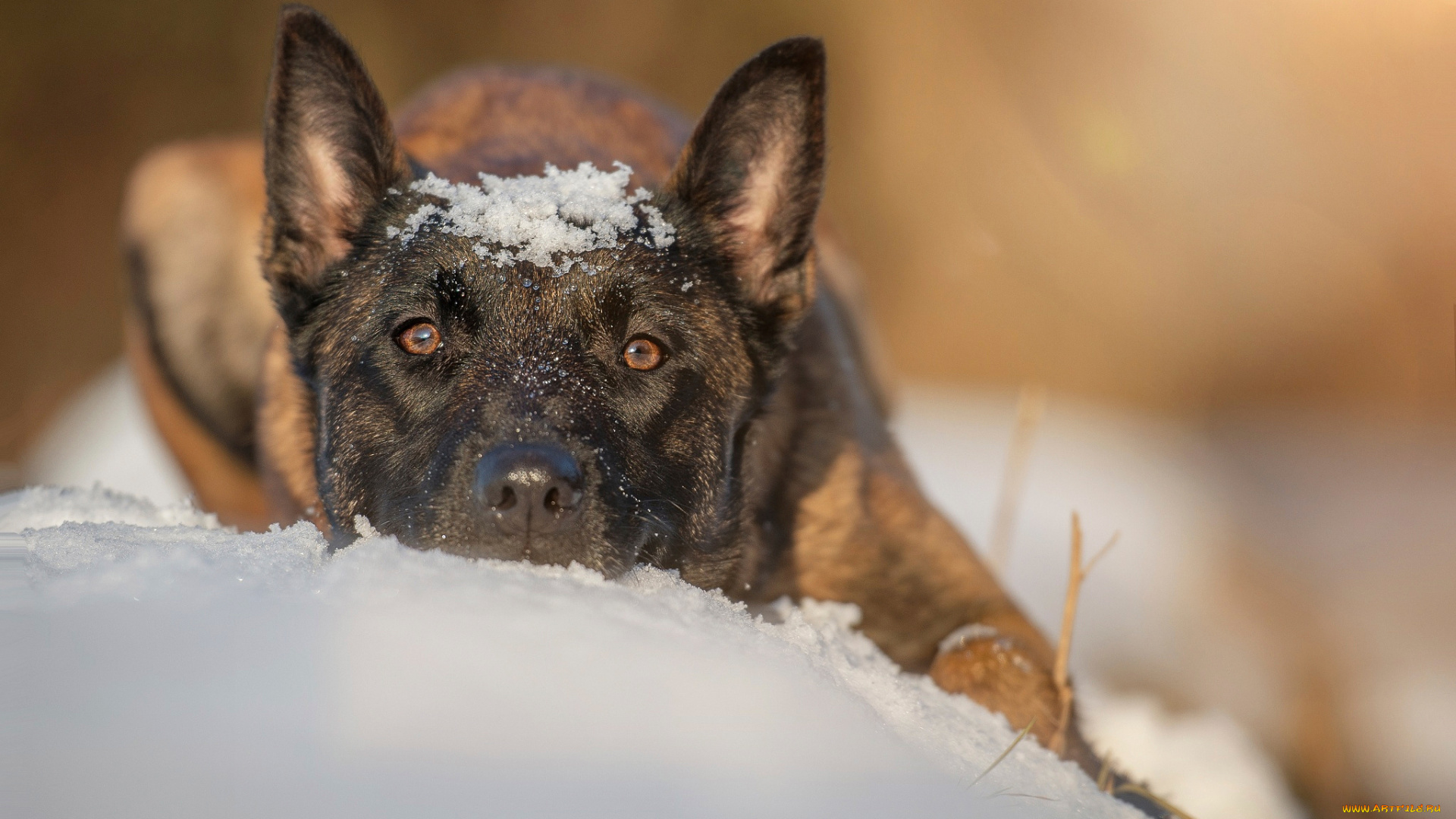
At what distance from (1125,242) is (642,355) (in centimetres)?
570

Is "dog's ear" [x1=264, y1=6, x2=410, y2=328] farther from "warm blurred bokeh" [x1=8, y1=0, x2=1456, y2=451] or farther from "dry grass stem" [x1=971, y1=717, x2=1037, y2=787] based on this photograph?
"warm blurred bokeh" [x1=8, y1=0, x2=1456, y2=451]

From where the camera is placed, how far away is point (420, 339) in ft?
8.09

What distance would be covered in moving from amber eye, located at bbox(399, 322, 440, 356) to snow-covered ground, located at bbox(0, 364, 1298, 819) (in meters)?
0.58

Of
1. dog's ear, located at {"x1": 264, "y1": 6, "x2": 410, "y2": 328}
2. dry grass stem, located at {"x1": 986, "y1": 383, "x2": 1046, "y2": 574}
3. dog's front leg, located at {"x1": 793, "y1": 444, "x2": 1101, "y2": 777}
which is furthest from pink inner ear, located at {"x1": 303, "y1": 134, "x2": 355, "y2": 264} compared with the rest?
dry grass stem, located at {"x1": 986, "y1": 383, "x2": 1046, "y2": 574}

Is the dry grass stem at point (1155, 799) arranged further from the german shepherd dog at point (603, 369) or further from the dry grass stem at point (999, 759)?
the dry grass stem at point (999, 759)

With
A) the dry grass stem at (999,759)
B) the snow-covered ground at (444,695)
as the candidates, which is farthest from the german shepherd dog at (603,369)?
the dry grass stem at (999,759)

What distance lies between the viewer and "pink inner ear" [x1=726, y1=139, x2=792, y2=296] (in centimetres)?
280

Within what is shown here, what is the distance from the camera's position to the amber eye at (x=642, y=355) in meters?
2.49

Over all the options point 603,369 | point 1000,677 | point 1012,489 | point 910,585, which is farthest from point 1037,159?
→ point 603,369

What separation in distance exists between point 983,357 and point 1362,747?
4051mm

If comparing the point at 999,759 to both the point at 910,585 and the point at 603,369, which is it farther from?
the point at 910,585

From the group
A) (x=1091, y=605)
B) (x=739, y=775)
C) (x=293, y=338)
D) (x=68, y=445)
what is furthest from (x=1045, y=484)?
(x=68, y=445)

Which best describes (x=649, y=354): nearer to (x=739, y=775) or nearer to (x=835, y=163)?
(x=739, y=775)

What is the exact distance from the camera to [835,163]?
845 cm
